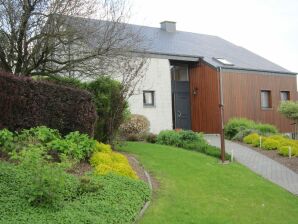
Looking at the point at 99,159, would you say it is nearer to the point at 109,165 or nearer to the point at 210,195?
the point at 109,165

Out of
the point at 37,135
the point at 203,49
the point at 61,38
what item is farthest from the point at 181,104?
the point at 37,135

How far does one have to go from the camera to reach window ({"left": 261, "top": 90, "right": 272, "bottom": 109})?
2656 centimetres

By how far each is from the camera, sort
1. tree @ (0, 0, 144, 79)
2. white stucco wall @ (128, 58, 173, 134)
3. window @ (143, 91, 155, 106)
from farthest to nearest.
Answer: window @ (143, 91, 155, 106)
white stucco wall @ (128, 58, 173, 134)
tree @ (0, 0, 144, 79)

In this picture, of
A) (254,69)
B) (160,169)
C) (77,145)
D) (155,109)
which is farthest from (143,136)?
(254,69)

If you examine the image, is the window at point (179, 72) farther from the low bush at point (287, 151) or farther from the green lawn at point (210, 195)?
the green lawn at point (210, 195)

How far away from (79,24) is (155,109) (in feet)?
37.2

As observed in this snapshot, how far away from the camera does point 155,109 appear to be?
901 inches

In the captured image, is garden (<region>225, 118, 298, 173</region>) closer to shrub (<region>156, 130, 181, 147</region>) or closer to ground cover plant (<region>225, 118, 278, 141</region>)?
ground cover plant (<region>225, 118, 278, 141</region>)

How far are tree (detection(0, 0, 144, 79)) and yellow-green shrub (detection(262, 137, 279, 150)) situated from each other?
22.6ft

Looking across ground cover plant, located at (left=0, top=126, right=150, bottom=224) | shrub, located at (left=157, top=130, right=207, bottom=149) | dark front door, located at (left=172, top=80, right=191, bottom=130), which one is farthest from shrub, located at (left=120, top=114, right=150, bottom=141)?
ground cover plant, located at (left=0, top=126, right=150, bottom=224)

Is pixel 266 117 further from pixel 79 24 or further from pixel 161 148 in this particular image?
pixel 79 24

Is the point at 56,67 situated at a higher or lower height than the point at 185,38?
lower

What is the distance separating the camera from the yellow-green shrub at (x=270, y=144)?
1686 cm

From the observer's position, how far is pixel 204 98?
24750mm
